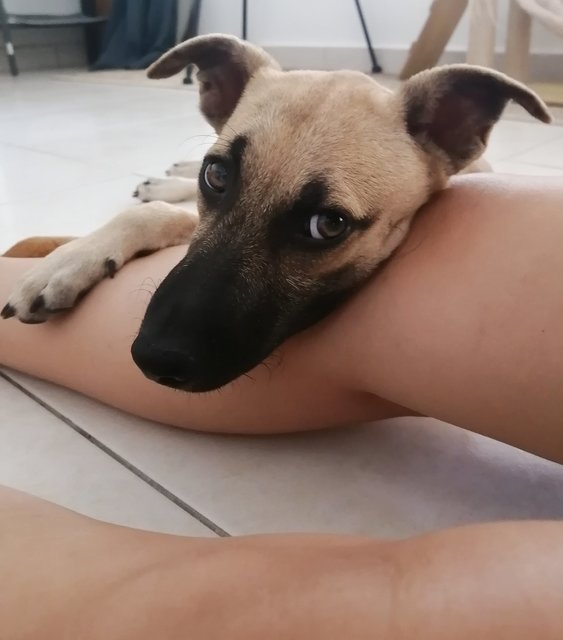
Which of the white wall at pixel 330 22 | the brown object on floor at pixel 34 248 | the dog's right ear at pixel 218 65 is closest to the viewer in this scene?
the dog's right ear at pixel 218 65

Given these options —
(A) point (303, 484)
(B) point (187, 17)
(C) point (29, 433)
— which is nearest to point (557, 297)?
(A) point (303, 484)

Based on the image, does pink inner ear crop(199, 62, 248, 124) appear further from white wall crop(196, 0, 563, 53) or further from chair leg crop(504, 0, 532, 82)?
white wall crop(196, 0, 563, 53)

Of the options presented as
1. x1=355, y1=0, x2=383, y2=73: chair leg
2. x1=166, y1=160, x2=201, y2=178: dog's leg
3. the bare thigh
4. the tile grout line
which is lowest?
x1=355, y1=0, x2=383, y2=73: chair leg

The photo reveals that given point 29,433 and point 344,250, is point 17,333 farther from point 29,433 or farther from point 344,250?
point 344,250

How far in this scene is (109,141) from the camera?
3.87 metres

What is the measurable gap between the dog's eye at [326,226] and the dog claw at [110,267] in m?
0.45

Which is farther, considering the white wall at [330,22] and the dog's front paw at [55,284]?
the white wall at [330,22]

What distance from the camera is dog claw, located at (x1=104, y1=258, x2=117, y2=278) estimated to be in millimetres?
1445

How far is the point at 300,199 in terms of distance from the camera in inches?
47.3

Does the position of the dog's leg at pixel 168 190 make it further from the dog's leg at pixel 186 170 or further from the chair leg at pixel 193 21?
the chair leg at pixel 193 21

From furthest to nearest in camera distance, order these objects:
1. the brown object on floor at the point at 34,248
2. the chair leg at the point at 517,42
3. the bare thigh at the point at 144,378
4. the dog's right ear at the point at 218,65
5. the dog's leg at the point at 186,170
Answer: the chair leg at the point at 517,42 < the dog's leg at the point at 186,170 < the brown object on floor at the point at 34,248 < the dog's right ear at the point at 218,65 < the bare thigh at the point at 144,378

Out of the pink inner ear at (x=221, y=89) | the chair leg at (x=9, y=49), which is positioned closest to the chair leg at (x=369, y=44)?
the chair leg at (x=9, y=49)

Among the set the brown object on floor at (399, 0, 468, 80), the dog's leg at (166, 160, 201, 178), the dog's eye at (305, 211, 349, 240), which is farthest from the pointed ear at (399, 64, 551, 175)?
the brown object on floor at (399, 0, 468, 80)

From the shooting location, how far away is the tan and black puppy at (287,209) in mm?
1097
